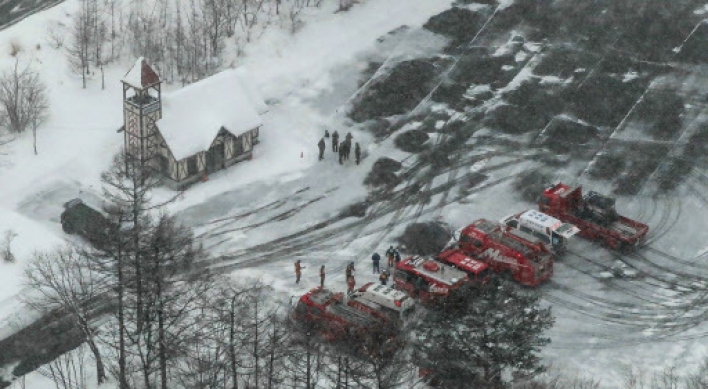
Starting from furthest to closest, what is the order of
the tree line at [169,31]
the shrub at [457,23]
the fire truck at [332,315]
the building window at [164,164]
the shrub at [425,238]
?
the shrub at [457,23], the tree line at [169,31], the building window at [164,164], the shrub at [425,238], the fire truck at [332,315]

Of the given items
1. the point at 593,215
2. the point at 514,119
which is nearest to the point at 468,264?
the point at 593,215

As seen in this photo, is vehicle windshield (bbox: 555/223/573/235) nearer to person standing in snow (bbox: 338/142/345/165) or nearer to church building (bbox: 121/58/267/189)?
person standing in snow (bbox: 338/142/345/165)

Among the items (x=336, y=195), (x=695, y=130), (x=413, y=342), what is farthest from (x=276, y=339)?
(x=695, y=130)

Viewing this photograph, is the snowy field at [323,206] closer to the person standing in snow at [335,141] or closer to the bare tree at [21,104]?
the person standing in snow at [335,141]

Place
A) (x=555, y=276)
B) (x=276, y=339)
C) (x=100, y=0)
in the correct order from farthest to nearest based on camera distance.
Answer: (x=100, y=0) < (x=555, y=276) < (x=276, y=339)

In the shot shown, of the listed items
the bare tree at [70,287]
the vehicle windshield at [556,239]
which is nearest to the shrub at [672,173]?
the vehicle windshield at [556,239]

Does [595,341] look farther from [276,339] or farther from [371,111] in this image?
[371,111]
